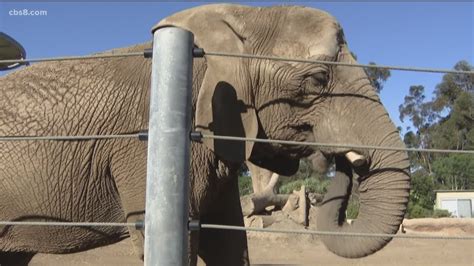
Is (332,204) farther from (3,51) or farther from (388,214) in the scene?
(3,51)

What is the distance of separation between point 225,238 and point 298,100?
3.44ft

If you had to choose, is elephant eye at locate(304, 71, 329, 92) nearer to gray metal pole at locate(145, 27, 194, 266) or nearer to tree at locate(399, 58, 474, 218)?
gray metal pole at locate(145, 27, 194, 266)

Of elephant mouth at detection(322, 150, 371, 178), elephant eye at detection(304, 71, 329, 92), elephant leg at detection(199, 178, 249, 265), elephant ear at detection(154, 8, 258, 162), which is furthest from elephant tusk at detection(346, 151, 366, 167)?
elephant leg at detection(199, 178, 249, 265)

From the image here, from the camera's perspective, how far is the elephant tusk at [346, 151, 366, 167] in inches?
118

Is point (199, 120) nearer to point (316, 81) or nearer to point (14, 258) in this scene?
point (316, 81)

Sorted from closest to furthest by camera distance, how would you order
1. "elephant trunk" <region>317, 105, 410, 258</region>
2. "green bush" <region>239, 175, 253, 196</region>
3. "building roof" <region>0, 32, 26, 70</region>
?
"elephant trunk" <region>317, 105, 410, 258</region>
"building roof" <region>0, 32, 26, 70</region>
"green bush" <region>239, 175, 253, 196</region>

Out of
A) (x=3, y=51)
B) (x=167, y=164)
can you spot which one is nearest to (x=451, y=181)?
(x=3, y=51)

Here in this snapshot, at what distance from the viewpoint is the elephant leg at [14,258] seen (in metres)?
3.75

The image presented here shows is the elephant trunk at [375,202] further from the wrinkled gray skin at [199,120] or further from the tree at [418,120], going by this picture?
the tree at [418,120]

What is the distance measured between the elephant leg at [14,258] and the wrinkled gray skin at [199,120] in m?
0.30

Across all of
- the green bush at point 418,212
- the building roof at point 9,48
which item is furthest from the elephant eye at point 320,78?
the green bush at point 418,212

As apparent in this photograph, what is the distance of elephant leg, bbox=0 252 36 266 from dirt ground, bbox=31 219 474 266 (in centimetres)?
636

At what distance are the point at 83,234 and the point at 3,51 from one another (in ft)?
8.47

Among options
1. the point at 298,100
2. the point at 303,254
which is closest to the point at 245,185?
the point at 303,254
